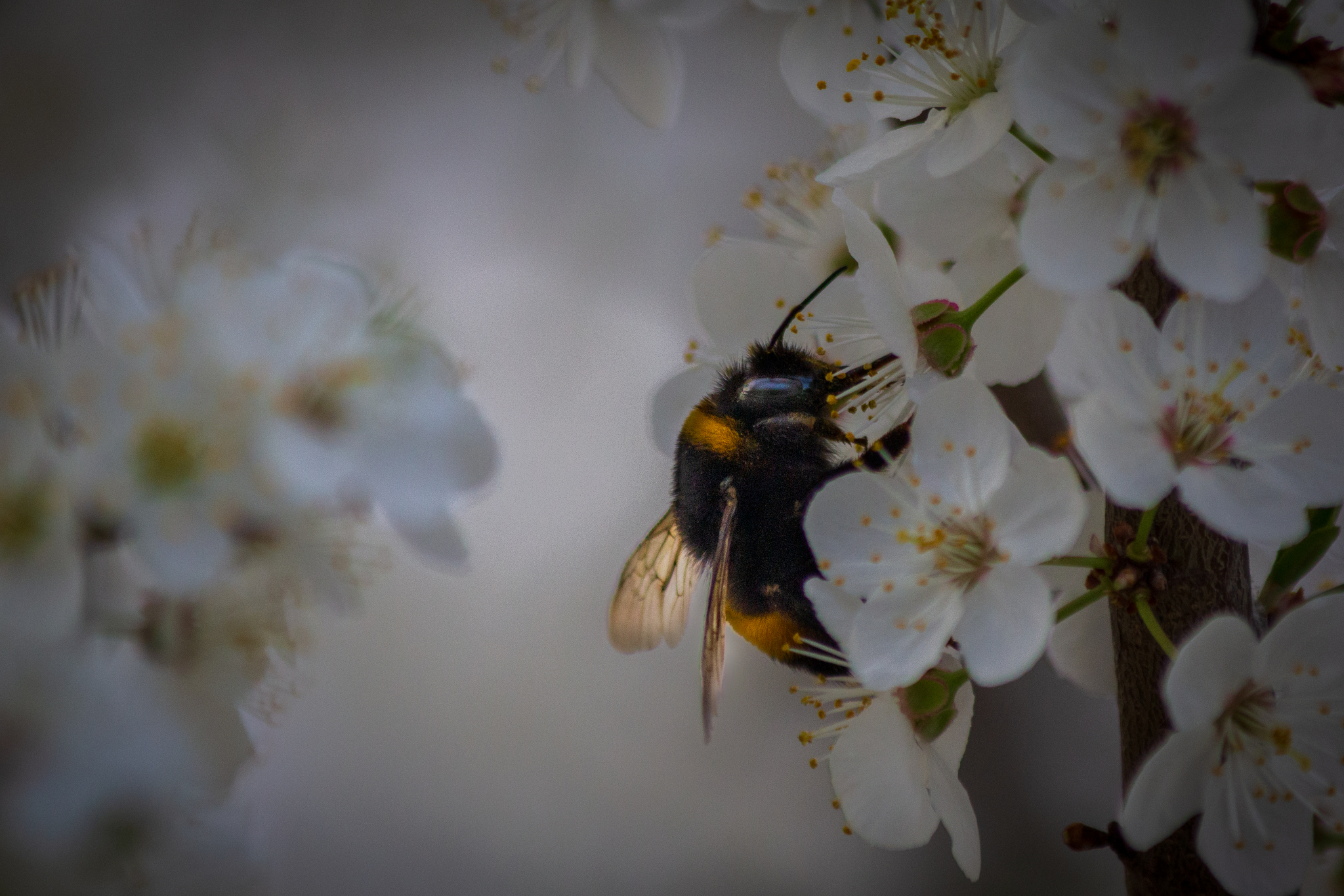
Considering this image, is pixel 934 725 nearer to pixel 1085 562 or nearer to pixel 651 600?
pixel 1085 562

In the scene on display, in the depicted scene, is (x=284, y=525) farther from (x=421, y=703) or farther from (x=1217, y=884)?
(x=1217, y=884)

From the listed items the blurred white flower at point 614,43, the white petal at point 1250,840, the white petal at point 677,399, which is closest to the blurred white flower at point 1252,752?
the white petal at point 1250,840

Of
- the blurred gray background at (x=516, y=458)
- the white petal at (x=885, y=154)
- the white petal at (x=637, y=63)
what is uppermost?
the white petal at (x=637, y=63)

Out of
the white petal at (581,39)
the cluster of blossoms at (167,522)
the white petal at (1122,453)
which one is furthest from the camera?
the white petal at (581,39)

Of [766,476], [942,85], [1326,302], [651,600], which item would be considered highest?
[942,85]

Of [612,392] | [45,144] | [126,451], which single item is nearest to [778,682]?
[612,392]

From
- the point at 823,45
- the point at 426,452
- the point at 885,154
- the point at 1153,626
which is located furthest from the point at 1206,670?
the point at 426,452

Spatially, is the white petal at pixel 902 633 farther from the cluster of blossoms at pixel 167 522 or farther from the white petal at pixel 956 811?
the cluster of blossoms at pixel 167 522
